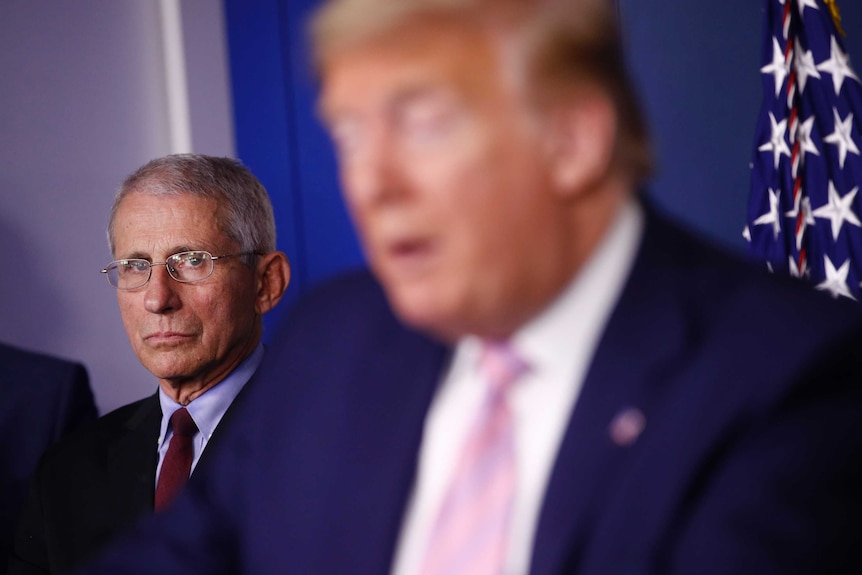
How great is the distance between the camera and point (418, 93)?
607 millimetres

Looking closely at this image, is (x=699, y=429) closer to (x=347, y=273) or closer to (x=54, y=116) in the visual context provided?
(x=347, y=273)

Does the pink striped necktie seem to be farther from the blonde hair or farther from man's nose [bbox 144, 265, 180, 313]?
man's nose [bbox 144, 265, 180, 313]

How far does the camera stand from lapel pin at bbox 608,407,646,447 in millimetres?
649

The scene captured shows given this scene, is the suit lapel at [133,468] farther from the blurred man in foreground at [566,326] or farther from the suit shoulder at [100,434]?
the blurred man in foreground at [566,326]

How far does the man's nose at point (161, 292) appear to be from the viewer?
5.54ft

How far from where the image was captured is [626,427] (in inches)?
25.7

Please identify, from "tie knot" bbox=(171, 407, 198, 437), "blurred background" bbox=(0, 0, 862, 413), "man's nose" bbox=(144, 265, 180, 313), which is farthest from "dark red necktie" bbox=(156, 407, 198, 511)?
"blurred background" bbox=(0, 0, 862, 413)

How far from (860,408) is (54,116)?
8.32 feet

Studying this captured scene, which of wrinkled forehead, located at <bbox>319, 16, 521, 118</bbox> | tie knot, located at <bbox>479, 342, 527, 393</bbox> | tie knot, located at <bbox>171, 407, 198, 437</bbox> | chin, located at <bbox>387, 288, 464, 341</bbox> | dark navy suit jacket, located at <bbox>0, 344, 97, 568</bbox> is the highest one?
wrinkled forehead, located at <bbox>319, 16, 521, 118</bbox>

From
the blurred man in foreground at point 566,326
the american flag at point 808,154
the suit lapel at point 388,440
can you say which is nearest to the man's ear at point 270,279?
the american flag at point 808,154

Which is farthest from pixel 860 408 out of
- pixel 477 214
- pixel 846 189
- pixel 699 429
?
pixel 846 189

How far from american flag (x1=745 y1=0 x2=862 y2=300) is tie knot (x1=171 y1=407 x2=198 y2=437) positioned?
42.6 inches

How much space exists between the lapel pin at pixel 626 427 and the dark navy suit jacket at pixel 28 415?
66.4 inches

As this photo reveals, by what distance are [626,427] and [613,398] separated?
0.02 metres
